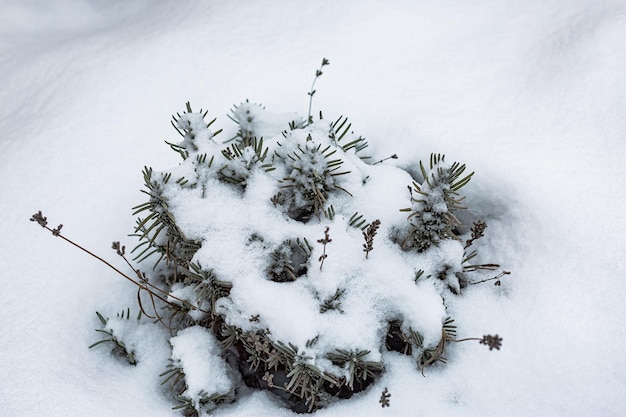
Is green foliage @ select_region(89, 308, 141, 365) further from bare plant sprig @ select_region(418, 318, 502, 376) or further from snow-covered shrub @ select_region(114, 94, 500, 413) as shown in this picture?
bare plant sprig @ select_region(418, 318, 502, 376)

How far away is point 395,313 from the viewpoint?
180 centimetres

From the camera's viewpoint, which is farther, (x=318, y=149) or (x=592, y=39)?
(x=592, y=39)

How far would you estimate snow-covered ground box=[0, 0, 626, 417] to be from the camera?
179 centimetres

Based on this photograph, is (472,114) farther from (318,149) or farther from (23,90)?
(23,90)

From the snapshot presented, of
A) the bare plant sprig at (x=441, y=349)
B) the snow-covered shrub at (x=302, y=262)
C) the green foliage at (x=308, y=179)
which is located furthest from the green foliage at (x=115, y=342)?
the bare plant sprig at (x=441, y=349)

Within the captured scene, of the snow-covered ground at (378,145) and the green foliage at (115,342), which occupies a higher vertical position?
the snow-covered ground at (378,145)

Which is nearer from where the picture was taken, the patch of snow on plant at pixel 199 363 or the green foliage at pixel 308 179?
the patch of snow on plant at pixel 199 363

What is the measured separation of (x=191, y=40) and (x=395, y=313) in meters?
2.20

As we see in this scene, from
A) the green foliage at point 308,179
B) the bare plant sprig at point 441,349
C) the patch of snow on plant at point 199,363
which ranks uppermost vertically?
the green foliage at point 308,179

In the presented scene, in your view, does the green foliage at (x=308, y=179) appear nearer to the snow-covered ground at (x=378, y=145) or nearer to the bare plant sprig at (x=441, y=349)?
the snow-covered ground at (x=378, y=145)

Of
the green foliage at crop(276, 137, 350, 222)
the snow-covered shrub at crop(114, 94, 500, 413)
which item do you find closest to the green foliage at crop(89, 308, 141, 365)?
the snow-covered shrub at crop(114, 94, 500, 413)

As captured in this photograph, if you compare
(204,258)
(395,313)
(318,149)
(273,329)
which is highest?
(318,149)

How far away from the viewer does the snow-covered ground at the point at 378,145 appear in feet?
5.87

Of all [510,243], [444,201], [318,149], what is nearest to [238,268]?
[318,149]
